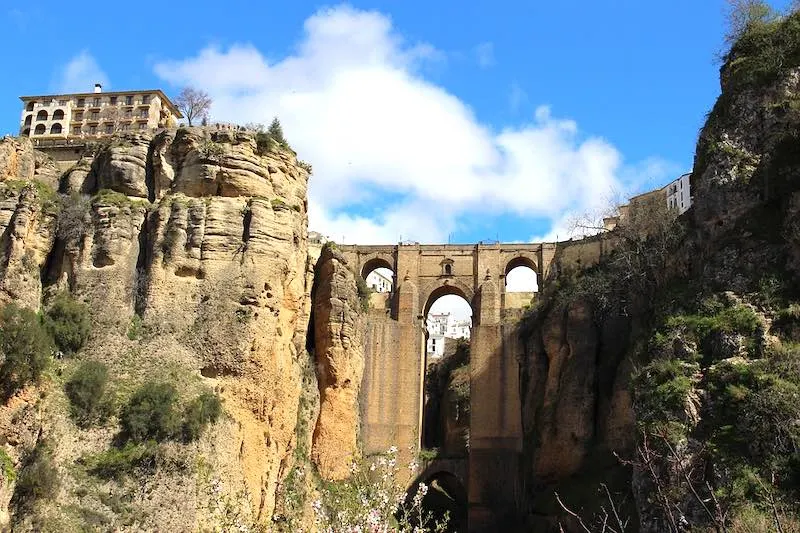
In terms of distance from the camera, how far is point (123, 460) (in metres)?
26.5

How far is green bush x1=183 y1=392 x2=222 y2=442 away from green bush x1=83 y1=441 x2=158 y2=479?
112 centimetres

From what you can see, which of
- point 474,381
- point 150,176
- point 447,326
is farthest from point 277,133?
point 447,326

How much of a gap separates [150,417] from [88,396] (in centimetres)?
195

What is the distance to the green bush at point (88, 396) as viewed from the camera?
27.2 metres

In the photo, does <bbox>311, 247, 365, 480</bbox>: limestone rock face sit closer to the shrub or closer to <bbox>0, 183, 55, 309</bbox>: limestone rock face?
<bbox>0, 183, 55, 309</bbox>: limestone rock face

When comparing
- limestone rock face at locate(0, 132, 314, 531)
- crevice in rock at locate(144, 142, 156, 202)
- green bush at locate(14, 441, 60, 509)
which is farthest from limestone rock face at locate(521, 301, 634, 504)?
green bush at locate(14, 441, 60, 509)

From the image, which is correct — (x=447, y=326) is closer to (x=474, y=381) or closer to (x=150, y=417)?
(x=474, y=381)

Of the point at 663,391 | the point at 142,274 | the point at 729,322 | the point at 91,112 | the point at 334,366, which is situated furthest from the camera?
the point at 91,112

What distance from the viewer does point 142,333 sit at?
3041cm

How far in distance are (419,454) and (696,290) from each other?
27721mm

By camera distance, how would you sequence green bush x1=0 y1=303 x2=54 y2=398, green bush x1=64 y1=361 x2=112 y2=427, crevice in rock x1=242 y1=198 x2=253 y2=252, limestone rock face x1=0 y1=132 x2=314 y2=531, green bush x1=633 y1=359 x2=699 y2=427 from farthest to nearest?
crevice in rock x1=242 y1=198 x2=253 y2=252 → limestone rock face x1=0 y1=132 x2=314 y2=531 → green bush x1=64 y1=361 x2=112 y2=427 → green bush x1=0 y1=303 x2=54 y2=398 → green bush x1=633 y1=359 x2=699 y2=427

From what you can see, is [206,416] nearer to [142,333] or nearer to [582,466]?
[142,333]

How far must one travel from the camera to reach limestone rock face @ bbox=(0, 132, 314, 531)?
29.9 m

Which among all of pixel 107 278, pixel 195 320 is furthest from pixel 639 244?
pixel 107 278
